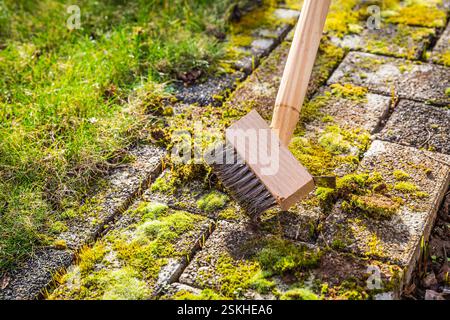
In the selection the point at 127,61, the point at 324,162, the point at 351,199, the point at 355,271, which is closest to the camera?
the point at 355,271

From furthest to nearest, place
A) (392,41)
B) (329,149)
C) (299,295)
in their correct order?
(392,41) → (329,149) → (299,295)

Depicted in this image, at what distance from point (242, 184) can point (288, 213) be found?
288 millimetres

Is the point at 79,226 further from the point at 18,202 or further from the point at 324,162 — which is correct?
the point at 324,162

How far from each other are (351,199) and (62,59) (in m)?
2.24

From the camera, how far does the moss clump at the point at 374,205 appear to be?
277cm

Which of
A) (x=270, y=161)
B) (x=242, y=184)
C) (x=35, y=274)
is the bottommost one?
(x=35, y=274)

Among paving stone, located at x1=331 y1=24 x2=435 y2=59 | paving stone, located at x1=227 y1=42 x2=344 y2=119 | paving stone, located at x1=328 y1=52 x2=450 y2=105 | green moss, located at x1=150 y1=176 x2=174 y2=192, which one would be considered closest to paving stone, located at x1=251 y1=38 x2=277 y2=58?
paving stone, located at x1=227 y1=42 x2=344 y2=119

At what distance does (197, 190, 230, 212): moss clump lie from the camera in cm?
292

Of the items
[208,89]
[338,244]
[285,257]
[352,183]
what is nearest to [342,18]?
[208,89]

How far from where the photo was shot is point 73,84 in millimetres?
3758

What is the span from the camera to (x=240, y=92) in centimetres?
375

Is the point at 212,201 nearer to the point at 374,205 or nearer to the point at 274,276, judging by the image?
the point at 274,276

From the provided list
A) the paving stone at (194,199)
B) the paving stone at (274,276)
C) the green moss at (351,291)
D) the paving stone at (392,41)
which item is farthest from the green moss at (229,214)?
the paving stone at (392,41)

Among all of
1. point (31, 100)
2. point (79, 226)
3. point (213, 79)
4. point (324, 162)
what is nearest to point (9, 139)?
point (31, 100)
